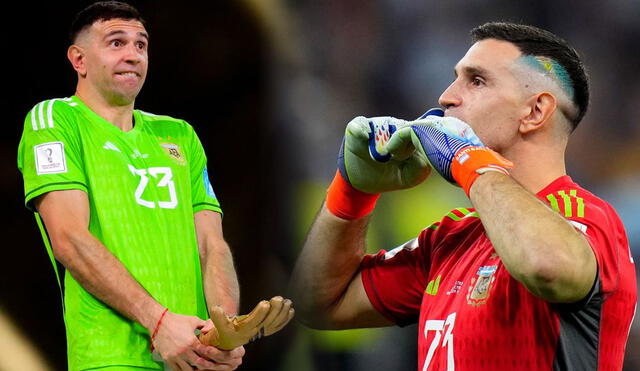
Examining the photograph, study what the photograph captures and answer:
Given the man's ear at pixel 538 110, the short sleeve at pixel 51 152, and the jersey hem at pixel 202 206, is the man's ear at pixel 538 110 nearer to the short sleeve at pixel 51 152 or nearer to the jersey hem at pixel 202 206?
the jersey hem at pixel 202 206

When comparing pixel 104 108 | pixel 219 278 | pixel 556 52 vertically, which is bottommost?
pixel 219 278

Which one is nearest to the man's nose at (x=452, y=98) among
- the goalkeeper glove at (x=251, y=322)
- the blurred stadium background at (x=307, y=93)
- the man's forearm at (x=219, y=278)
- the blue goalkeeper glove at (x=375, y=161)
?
the blue goalkeeper glove at (x=375, y=161)

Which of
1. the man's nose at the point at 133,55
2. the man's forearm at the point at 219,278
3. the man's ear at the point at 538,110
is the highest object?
the man's nose at the point at 133,55

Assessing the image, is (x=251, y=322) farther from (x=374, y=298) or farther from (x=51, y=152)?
(x=51, y=152)

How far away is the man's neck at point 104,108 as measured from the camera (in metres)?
2.75

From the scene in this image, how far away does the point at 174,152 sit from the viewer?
9.32 feet

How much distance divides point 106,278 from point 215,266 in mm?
391

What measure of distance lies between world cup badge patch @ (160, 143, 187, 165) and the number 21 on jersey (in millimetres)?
974

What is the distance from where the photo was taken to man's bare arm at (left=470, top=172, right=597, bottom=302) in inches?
72.9

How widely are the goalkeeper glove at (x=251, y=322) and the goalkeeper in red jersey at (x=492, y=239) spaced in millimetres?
376

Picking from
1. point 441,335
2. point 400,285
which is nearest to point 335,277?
point 400,285

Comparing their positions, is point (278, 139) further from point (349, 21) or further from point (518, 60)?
point (518, 60)

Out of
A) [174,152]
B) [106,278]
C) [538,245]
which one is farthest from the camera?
[174,152]

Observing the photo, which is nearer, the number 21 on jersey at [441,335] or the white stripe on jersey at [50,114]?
the number 21 on jersey at [441,335]
